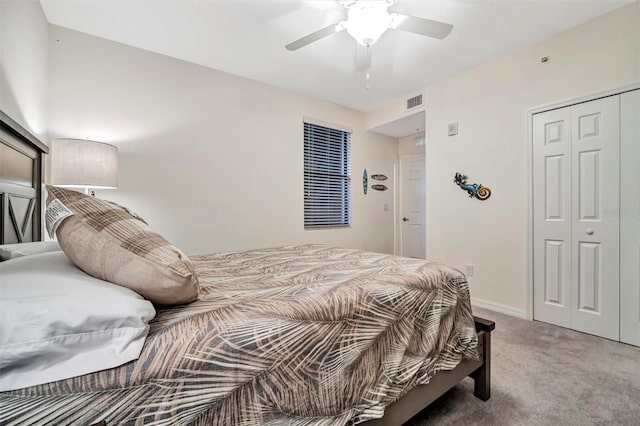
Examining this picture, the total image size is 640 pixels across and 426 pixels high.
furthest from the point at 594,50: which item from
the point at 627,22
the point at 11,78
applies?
the point at 11,78

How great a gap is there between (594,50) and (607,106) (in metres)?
0.51

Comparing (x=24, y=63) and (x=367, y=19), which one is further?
(x=367, y=19)

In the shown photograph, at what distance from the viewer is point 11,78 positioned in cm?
147

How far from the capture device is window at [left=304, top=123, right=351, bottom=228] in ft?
12.8

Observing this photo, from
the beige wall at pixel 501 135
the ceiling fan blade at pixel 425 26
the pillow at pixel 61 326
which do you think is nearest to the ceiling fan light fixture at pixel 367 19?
the ceiling fan blade at pixel 425 26

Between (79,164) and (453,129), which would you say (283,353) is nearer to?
(79,164)

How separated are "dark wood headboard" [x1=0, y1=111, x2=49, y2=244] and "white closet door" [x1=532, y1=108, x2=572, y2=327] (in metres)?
3.82

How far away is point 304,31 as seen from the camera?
2.42 m

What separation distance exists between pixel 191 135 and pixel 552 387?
364 cm

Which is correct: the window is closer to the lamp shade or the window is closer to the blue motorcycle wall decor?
the blue motorcycle wall decor

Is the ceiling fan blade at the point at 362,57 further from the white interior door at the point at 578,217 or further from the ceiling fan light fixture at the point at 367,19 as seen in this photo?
the white interior door at the point at 578,217

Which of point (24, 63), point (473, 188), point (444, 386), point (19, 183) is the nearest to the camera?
point (444, 386)

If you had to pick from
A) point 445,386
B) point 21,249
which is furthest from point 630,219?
point 21,249

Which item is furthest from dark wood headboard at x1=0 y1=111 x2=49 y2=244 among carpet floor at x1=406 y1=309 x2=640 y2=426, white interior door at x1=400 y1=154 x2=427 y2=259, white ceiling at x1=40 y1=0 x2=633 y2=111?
white interior door at x1=400 y1=154 x2=427 y2=259
